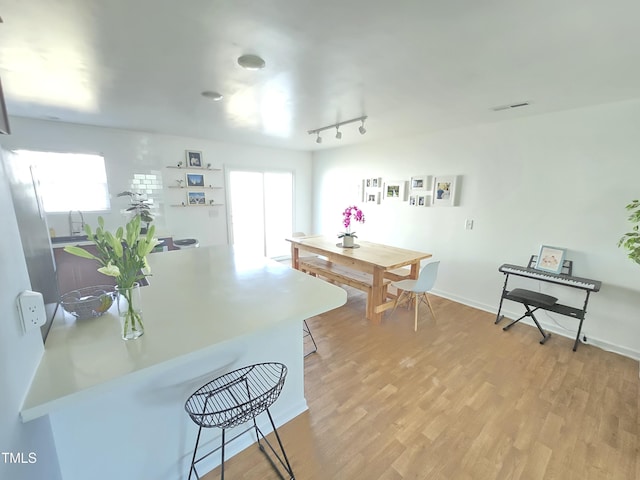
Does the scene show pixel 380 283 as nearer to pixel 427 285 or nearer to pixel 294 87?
pixel 427 285

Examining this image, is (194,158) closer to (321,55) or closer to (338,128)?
(338,128)

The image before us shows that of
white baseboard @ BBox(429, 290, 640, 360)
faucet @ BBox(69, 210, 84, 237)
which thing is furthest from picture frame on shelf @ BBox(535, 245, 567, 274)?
faucet @ BBox(69, 210, 84, 237)

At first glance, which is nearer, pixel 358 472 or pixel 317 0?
pixel 317 0

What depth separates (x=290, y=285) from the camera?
5.49 feet

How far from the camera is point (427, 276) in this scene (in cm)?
292

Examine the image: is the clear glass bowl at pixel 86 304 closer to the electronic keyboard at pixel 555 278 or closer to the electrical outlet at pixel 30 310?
the electrical outlet at pixel 30 310

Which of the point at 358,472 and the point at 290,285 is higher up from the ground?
the point at 290,285

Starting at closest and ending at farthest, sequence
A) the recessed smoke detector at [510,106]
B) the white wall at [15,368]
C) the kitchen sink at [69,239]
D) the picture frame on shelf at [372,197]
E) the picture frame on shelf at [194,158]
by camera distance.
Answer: the white wall at [15,368] < the recessed smoke detector at [510,106] < the kitchen sink at [69,239] < the picture frame on shelf at [194,158] < the picture frame on shelf at [372,197]

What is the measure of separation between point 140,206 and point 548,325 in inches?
216

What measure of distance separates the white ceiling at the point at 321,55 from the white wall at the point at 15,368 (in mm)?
1072

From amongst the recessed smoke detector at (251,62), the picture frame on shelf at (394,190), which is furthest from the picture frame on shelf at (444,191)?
the recessed smoke detector at (251,62)

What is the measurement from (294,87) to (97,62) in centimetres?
129

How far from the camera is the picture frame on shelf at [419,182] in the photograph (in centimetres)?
393

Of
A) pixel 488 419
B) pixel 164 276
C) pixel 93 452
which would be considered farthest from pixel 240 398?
pixel 488 419
